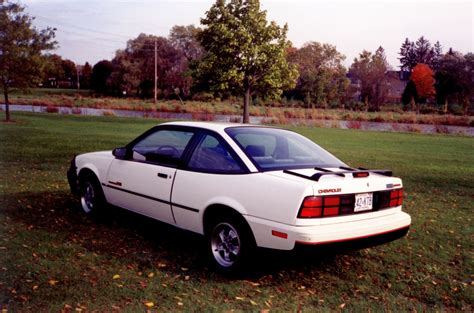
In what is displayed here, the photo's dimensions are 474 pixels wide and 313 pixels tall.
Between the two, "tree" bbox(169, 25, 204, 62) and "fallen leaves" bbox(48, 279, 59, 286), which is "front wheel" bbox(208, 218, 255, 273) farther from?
"tree" bbox(169, 25, 204, 62)

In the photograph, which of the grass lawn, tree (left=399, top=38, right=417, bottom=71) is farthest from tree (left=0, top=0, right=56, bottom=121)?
tree (left=399, top=38, right=417, bottom=71)

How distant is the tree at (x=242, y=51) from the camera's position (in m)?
28.2

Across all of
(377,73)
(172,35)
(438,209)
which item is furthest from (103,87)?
(438,209)

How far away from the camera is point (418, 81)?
63938mm

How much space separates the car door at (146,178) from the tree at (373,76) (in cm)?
5885

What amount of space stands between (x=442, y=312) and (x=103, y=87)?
87.1 meters

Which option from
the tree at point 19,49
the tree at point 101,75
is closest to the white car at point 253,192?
the tree at point 19,49

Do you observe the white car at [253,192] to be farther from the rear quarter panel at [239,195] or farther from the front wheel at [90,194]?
the front wheel at [90,194]

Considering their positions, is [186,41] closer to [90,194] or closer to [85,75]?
[90,194]

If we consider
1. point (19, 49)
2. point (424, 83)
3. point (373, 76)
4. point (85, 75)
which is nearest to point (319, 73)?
point (373, 76)

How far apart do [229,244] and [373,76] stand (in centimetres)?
6188

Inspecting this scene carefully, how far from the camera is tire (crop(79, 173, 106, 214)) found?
22.1ft

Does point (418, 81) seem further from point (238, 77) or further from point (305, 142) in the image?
point (305, 142)


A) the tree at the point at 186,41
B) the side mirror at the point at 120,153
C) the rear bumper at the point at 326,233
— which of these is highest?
the tree at the point at 186,41
